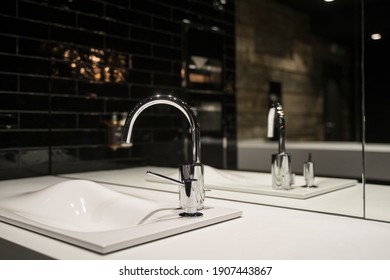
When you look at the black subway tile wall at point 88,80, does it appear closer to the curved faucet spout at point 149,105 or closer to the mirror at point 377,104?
the curved faucet spout at point 149,105

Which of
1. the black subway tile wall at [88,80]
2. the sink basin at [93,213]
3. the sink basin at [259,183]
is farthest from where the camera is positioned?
the black subway tile wall at [88,80]

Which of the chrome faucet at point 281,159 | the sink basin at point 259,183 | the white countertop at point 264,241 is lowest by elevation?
the white countertop at point 264,241

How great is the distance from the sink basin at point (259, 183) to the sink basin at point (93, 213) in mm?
219

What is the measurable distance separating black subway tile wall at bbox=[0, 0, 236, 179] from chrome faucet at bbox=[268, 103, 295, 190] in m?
0.45

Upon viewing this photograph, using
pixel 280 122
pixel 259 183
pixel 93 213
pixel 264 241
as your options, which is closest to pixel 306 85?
pixel 280 122

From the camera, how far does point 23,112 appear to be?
67.3 inches

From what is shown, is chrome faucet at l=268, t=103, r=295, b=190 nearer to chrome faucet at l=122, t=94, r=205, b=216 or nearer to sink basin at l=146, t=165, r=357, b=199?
sink basin at l=146, t=165, r=357, b=199

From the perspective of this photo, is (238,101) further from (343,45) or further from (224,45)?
(343,45)

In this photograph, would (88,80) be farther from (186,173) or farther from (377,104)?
(377,104)

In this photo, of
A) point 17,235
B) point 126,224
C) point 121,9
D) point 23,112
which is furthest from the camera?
point 121,9

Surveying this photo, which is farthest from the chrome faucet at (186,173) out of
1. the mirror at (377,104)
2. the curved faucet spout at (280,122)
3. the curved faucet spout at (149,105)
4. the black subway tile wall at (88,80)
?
the black subway tile wall at (88,80)

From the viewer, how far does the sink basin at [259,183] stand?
1124 millimetres
